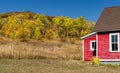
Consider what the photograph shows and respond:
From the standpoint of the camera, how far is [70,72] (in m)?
19.7

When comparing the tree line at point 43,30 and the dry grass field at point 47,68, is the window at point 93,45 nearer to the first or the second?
the dry grass field at point 47,68

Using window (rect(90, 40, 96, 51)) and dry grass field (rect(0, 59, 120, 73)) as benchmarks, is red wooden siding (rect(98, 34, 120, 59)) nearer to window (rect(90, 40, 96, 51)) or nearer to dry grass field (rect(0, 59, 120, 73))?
window (rect(90, 40, 96, 51))

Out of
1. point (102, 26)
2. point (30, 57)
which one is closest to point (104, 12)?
point (102, 26)

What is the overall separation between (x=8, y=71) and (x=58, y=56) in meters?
16.5

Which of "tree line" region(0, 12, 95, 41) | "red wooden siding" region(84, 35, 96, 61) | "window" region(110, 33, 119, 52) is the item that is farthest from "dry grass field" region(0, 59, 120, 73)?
"tree line" region(0, 12, 95, 41)

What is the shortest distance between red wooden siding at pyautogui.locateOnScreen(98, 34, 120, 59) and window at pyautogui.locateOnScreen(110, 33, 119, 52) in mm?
318

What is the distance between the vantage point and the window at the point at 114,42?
A: 30125mm

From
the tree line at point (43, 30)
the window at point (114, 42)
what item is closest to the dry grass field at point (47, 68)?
the window at point (114, 42)

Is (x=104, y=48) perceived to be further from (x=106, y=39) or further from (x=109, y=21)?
(x=109, y=21)

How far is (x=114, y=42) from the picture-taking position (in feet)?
99.7

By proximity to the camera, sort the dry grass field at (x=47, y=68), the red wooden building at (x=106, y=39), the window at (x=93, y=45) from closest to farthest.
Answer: the dry grass field at (x=47, y=68) < the red wooden building at (x=106, y=39) < the window at (x=93, y=45)

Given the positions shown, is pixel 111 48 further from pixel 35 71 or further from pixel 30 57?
pixel 35 71

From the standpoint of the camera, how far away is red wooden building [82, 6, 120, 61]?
Result: 30.3 metres

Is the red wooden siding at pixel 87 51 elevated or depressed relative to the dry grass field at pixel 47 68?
elevated
